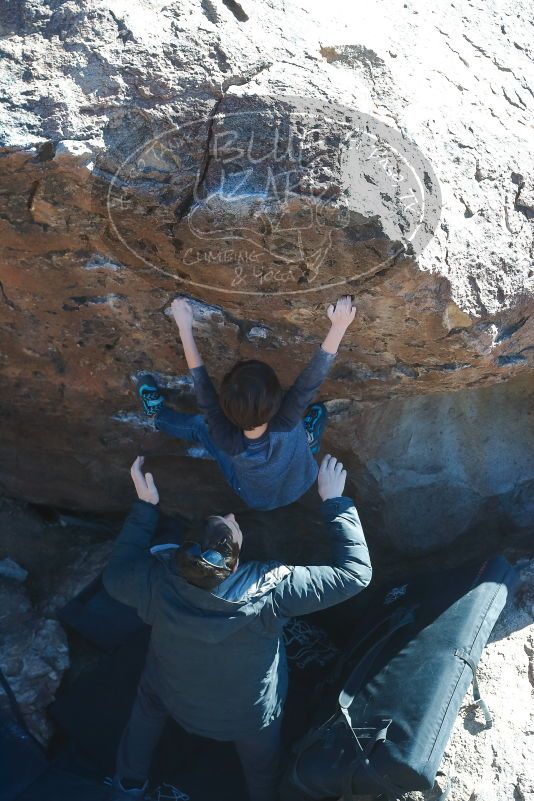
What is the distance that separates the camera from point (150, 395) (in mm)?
2791

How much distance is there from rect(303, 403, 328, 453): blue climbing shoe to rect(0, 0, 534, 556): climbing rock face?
103 millimetres

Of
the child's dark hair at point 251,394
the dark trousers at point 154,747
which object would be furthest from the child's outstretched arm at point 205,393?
the dark trousers at point 154,747

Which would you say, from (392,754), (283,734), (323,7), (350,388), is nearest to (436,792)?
(392,754)

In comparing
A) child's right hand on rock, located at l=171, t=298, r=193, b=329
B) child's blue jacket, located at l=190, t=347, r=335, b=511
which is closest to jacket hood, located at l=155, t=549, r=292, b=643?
child's blue jacket, located at l=190, t=347, r=335, b=511

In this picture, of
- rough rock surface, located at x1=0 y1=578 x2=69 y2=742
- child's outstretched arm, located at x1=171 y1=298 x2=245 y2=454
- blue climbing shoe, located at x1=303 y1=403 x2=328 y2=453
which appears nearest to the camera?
child's outstretched arm, located at x1=171 y1=298 x2=245 y2=454

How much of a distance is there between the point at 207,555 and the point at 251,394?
0.45 m

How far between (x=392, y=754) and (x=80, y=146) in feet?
6.01

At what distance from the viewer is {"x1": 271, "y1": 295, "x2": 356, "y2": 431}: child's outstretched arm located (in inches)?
90.1

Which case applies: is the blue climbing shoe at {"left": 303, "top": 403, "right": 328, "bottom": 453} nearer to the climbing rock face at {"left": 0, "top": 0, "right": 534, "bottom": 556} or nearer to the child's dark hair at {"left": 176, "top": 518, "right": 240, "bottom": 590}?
the climbing rock face at {"left": 0, "top": 0, "right": 534, "bottom": 556}

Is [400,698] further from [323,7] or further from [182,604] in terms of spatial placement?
[323,7]

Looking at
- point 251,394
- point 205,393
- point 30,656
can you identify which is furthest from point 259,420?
point 30,656

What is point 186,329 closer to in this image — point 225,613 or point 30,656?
point 225,613

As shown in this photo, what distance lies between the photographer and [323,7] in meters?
2.44

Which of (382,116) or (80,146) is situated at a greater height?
(382,116)
